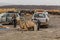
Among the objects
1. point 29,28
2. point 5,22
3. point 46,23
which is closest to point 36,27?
point 29,28

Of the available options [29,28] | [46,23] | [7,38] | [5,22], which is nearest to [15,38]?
[7,38]

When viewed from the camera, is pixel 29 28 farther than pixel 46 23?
No

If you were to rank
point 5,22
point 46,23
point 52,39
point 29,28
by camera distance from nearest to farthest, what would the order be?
1. point 52,39
2. point 29,28
3. point 46,23
4. point 5,22

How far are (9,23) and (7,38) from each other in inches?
605

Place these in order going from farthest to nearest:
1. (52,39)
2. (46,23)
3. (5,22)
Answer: (5,22) < (46,23) < (52,39)

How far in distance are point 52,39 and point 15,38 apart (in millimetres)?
2128

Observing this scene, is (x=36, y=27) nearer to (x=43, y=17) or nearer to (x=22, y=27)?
(x=22, y=27)

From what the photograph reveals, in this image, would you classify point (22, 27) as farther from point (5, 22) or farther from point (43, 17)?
point (5, 22)

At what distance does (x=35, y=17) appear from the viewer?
95.7 ft

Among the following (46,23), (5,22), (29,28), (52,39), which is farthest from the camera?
(5,22)

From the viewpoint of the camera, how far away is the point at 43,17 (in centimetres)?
2902

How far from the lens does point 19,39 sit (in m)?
15.9

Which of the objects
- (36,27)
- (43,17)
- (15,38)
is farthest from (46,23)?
(15,38)

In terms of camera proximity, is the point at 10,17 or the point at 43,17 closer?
the point at 43,17
